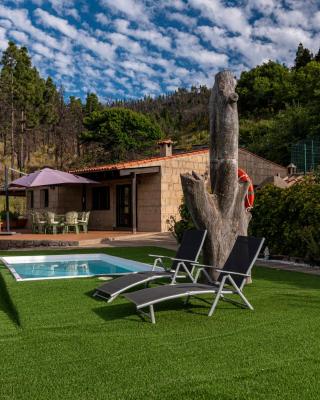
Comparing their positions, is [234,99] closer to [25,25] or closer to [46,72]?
[25,25]

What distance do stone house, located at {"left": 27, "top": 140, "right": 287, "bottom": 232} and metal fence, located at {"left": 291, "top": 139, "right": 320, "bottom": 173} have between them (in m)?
2.01

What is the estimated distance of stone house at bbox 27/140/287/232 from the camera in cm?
1891

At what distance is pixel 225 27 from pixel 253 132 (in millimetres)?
12210

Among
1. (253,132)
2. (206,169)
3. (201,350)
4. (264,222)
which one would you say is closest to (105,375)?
(201,350)

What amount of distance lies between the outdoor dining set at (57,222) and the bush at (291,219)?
9806mm

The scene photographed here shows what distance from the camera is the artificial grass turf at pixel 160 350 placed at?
318cm

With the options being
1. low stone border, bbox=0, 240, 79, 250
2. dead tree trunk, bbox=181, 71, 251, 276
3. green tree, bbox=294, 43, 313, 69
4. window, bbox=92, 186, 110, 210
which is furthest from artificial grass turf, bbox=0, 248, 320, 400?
green tree, bbox=294, 43, 313, 69

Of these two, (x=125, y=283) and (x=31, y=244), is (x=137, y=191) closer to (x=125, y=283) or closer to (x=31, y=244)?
(x=31, y=244)

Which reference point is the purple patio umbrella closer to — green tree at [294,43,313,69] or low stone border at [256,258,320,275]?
low stone border at [256,258,320,275]

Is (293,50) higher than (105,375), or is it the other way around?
(293,50)

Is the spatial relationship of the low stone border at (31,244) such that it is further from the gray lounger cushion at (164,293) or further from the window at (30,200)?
the window at (30,200)

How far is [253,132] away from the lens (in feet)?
129

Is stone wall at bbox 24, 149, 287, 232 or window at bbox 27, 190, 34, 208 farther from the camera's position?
window at bbox 27, 190, 34, 208

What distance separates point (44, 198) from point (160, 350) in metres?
21.2
